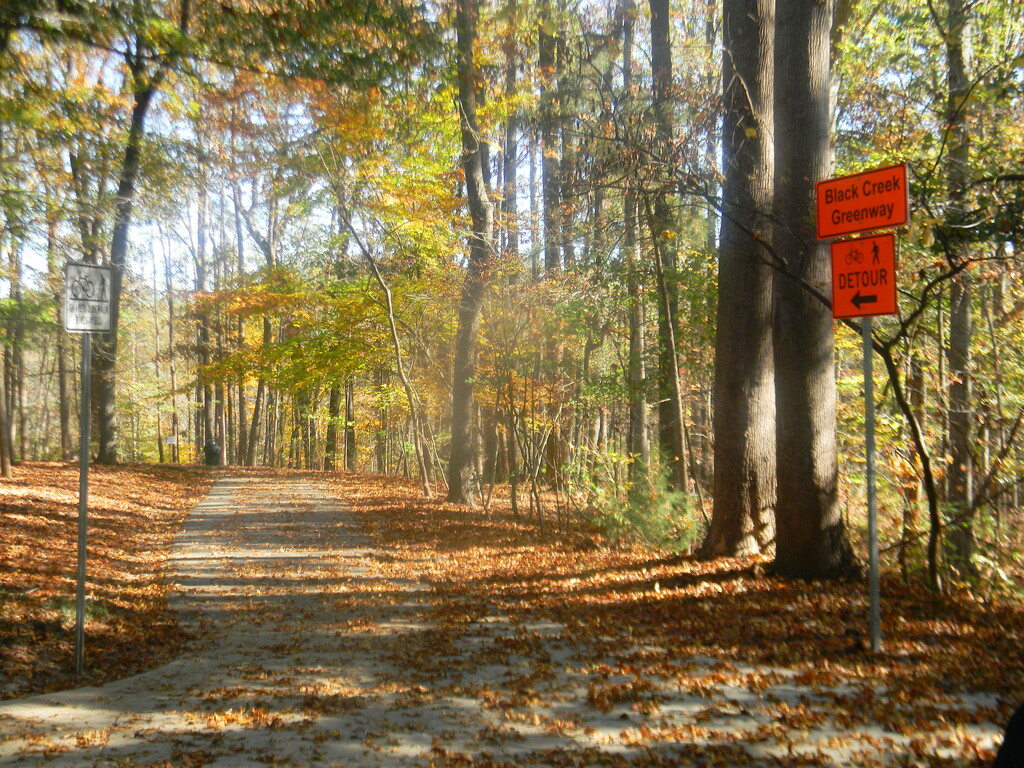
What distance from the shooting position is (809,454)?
846 cm

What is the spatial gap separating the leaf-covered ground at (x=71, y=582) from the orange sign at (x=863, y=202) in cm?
698

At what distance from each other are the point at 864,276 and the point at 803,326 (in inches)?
94.0

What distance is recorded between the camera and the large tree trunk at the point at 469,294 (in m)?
17.6

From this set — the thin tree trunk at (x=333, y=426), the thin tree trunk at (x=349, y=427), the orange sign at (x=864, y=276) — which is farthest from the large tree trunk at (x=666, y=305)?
the thin tree trunk at (x=349, y=427)

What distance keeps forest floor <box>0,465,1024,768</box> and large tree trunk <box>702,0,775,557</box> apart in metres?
0.67

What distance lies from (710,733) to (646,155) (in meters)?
6.38

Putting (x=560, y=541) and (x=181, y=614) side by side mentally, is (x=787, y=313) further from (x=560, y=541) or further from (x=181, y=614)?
(x=181, y=614)

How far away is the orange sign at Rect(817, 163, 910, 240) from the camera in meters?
6.06

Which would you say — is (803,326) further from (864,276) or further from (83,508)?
(83,508)

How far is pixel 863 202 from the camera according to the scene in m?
6.27

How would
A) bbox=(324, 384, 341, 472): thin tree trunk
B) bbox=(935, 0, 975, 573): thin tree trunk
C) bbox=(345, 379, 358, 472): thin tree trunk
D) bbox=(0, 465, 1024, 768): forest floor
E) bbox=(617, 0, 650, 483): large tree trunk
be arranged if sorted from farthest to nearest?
bbox=(345, 379, 358, 472): thin tree trunk, bbox=(324, 384, 341, 472): thin tree trunk, bbox=(617, 0, 650, 483): large tree trunk, bbox=(935, 0, 975, 573): thin tree trunk, bbox=(0, 465, 1024, 768): forest floor

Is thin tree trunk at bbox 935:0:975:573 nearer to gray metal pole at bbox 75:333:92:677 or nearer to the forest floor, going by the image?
the forest floor

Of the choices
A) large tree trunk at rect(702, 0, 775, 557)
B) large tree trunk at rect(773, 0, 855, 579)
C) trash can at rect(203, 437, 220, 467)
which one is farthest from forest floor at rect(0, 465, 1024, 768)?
trash can at rect(203, 437, 220, 467)

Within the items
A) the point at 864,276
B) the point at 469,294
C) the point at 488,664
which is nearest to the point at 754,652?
the point at 488,664
